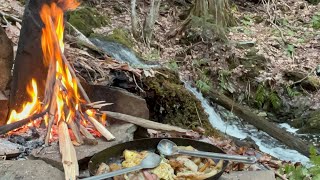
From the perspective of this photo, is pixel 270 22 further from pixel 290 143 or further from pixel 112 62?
pixel 112 62

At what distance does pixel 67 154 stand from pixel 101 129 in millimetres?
598

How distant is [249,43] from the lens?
414 inches

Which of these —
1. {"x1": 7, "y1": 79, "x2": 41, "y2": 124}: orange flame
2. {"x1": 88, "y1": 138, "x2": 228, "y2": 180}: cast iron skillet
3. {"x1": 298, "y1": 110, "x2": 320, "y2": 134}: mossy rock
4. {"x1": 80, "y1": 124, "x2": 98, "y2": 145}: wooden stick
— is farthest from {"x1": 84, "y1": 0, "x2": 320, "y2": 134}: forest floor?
{"x1": 88, "y1": 138, "x2": 228, "y2": 180}: cast iron skillet

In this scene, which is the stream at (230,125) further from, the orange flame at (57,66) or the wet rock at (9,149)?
the wet rock at (9,149)

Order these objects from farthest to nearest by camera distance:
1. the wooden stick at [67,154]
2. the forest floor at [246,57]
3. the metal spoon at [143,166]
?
the forest floor at [246,57]
the wooden stick at [67,154]
the metal spoon at [143,166]

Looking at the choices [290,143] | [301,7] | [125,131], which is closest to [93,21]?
[290,143]

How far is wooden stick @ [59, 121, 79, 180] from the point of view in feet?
10.7

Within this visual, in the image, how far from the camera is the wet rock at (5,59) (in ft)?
14.3

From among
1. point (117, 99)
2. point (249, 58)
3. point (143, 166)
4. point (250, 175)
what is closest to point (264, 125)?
point (117, 99)

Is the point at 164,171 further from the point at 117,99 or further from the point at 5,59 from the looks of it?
the point at 5,59

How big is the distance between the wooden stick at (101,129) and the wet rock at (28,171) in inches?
26.9

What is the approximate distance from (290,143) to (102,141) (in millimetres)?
3428

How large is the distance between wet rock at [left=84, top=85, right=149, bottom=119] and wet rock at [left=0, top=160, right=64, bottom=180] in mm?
1302

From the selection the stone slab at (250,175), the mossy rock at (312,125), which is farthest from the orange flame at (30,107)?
the mossy rock at (312,125)
